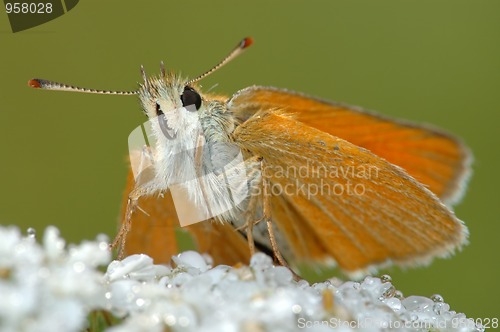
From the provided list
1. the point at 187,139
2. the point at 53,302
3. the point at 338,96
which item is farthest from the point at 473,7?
the point at 53,302

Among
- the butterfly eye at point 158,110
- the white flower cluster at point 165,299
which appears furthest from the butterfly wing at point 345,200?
the white flower cluster at point 165,299

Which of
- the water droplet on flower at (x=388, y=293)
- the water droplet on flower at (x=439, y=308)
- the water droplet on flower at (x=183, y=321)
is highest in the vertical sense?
the water droplet on flower at (x=183, y=321)

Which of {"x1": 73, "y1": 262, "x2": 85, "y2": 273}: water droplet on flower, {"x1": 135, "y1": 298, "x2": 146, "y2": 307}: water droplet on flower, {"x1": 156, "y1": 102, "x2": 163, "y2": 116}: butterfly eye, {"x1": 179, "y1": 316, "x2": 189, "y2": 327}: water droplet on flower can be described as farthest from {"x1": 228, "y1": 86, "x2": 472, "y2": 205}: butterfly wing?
{"x1": 179, "y1": 316, "x2": 189, "y2": 327}: water droplet on flower

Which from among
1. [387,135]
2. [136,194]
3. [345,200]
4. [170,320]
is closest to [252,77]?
[387,135]

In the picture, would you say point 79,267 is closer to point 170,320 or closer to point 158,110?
point 170,320

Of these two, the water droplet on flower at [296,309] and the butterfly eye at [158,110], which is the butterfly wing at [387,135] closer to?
the butterfly eye at [158,110]

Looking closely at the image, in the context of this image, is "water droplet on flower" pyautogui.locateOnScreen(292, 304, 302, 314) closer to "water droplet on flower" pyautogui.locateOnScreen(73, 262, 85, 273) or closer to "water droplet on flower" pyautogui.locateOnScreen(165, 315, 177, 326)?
"water droplet on flower" pyautogui.locateOnScreen(165, 315, 177, 326)

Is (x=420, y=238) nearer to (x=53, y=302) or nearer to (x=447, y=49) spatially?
(x=53, y=302)
